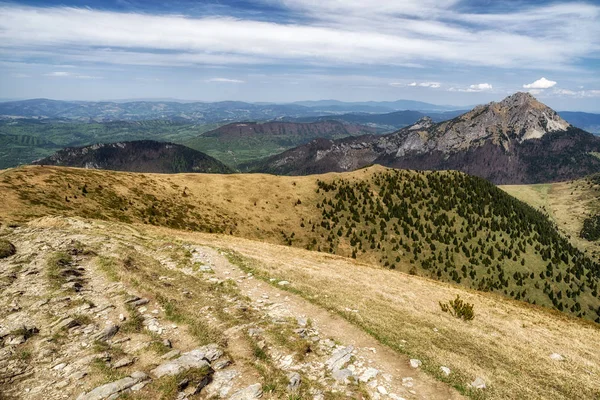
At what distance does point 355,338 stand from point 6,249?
3026 cm

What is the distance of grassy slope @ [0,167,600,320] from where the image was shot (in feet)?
211

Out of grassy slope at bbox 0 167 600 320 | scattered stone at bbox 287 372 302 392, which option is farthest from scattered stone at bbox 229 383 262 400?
grassy slope at bbox 0 167 600 320

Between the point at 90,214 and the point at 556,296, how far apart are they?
404ft

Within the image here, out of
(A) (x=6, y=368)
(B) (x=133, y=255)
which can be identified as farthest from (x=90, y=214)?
(A) (x=6, y=368)

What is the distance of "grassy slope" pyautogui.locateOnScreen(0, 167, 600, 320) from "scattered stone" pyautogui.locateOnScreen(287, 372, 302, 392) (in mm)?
48904

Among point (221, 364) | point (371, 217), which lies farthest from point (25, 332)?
point (371, 217)

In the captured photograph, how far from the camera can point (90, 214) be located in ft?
170

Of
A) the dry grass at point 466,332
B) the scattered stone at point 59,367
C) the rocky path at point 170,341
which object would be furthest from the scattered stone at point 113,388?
the dry grass at point 466,332

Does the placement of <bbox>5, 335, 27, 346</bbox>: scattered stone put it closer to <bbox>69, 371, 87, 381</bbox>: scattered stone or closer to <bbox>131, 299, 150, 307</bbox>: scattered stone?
<bbox>69, 371, 87, 381</bbox>: scattered stone

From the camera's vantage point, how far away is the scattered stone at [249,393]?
43.7ft

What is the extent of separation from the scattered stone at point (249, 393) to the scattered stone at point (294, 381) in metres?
1.32

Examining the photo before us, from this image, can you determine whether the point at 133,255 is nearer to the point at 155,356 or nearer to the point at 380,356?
the point at 155,356

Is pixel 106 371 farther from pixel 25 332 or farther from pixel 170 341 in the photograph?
pixel 25 332

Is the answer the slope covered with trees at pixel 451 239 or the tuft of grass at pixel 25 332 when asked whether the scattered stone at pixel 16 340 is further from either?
the slope covered with trees at pixel 451 239
